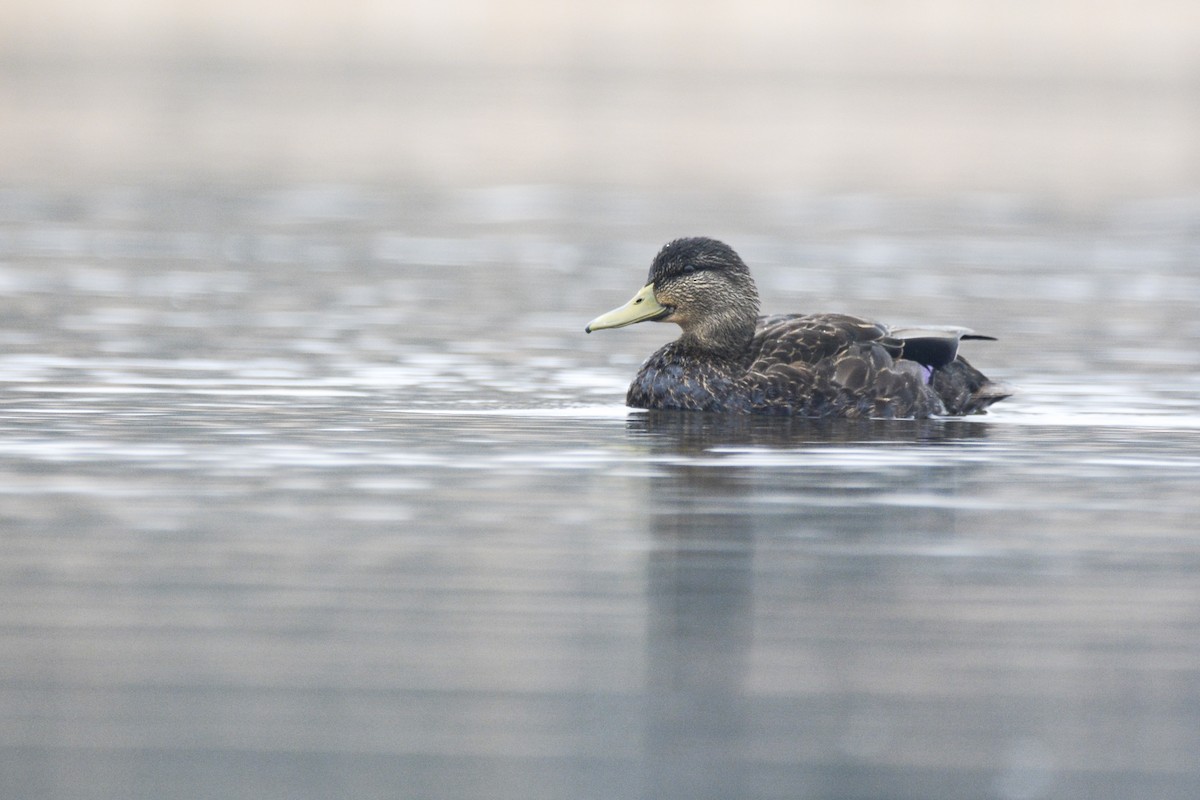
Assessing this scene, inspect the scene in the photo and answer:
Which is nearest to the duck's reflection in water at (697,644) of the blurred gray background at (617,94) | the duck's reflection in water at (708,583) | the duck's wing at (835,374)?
the duck's reflection in water at (708,583)

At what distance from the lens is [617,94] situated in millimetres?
66250

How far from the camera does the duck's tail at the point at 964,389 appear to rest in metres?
13.8

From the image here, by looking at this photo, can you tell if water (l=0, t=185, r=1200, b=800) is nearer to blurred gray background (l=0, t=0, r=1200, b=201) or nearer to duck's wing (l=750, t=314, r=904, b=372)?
duck's wing (l=750, t=314, r=904, b=372)

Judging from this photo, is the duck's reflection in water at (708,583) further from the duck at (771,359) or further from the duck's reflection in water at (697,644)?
the duck at (771,359)

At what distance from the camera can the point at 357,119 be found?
166 feet

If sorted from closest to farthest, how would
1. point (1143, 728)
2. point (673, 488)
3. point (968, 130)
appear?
point (1143, 728)
point (673, 488)
point (968, 130)

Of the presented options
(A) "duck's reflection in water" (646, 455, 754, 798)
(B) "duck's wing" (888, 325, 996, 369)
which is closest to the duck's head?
(B) "duck's wing" (888, 325, 996, 369)

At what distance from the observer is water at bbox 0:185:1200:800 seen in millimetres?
6609

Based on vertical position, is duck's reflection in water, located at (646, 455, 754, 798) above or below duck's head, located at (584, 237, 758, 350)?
below

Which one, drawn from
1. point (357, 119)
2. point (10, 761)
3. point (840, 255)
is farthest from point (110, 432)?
point (357, 119)

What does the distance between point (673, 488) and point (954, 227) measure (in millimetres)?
18098

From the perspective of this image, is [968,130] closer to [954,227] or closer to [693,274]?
[954,227]

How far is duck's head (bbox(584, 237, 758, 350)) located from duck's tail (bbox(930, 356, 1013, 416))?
1.17 meters

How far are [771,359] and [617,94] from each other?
53.5 m
